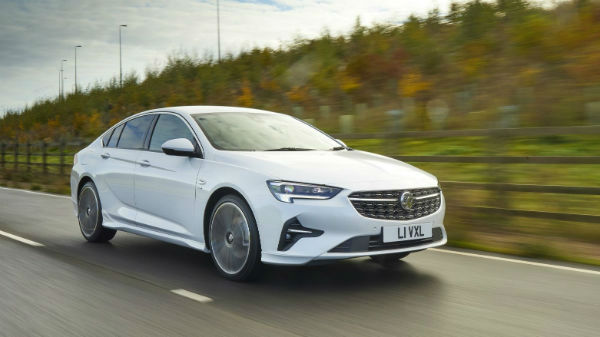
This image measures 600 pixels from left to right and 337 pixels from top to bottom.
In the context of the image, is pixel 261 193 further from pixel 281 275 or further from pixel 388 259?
pixel 388 259

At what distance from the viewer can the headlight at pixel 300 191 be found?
4.97 meters

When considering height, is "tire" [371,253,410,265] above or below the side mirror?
below

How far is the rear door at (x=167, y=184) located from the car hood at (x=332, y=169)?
0.50 m

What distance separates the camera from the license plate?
504cm

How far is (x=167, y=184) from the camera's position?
6234 mm

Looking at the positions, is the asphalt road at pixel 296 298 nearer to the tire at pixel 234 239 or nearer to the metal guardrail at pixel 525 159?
the tire at pixel 234 239

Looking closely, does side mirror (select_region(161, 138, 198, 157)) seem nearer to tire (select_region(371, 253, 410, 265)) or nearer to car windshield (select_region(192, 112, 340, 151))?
car windshield (select_region(192, 112, 340, 151))

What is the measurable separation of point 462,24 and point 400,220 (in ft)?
49.5

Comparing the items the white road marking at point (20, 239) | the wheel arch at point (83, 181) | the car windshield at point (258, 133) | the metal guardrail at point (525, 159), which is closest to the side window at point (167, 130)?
the car windshield at point (258, 133)

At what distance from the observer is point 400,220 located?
512 centimetres

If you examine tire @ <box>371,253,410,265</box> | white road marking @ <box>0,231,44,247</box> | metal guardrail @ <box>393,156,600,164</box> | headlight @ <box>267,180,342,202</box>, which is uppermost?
metal guardrail @ <box>393,156,600,164</box>

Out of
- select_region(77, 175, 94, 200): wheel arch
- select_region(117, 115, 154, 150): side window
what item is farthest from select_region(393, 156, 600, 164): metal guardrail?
select_region(77, 175, 94, 200): wheel arch

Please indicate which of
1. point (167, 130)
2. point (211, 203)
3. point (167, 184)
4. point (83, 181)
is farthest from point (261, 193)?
point (83, 181)

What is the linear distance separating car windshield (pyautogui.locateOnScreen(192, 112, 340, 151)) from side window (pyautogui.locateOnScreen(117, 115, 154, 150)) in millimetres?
951
